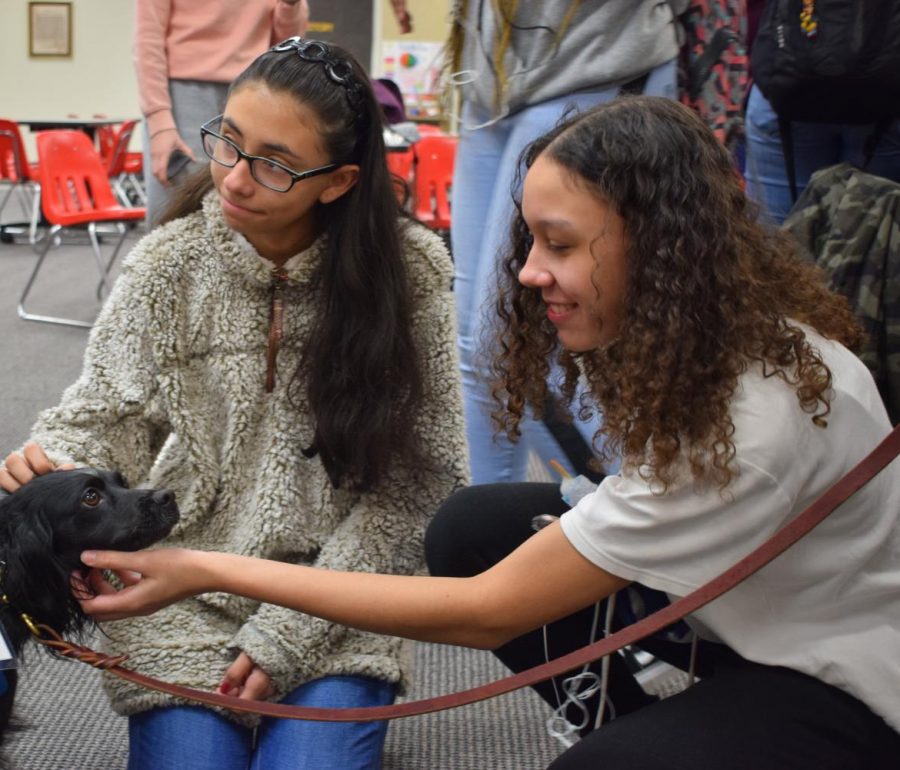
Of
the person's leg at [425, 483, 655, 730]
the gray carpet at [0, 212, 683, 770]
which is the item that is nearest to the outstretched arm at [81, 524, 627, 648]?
the person's leg at [425, 483, 655, 730]

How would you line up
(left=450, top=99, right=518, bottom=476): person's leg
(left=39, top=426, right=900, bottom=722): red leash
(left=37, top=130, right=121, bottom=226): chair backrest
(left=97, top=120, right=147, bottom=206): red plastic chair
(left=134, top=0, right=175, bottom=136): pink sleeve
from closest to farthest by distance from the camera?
(left=39, top=426, right=900, bottom=722): red leash → (left=450, top=99, right=518, bottom=476): person's leg → (left=134, top=0, right=175, bottom=136): pink sleeve → (left=37, top=130, right=121, bottom=226): chair backrest → (left=97, top=120, right=147, bottom=206): red plastic chair

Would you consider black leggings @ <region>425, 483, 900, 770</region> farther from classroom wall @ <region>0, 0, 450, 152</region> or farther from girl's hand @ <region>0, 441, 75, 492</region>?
classroom wall @ <region>0, 0, 450, 152</region>

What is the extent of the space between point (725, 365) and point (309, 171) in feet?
2.18

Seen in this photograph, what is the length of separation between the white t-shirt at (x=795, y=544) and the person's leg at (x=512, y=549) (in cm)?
31

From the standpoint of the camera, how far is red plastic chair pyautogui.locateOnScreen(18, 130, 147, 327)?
15.1 ft

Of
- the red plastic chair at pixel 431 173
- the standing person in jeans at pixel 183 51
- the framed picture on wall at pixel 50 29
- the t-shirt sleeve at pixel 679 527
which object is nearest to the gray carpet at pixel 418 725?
the t-shirt sleeve at pixel 679 527

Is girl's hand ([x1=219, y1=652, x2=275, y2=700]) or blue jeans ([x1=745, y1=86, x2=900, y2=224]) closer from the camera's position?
girl's hand ([x1=219, y1=652, x2=275, y2=700])

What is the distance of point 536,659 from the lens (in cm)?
145

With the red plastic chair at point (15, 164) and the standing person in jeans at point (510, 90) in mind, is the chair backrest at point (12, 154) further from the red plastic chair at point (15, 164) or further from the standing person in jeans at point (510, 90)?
the standing person in jeans at point (510, 90)

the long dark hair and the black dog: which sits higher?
the long dark hair

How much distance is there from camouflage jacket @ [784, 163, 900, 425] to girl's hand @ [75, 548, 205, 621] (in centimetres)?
88

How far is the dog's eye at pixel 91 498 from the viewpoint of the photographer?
124 centimetres

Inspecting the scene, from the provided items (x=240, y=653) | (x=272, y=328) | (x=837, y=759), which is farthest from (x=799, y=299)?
(x=240, y=653)

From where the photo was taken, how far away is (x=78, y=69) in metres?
11.3
